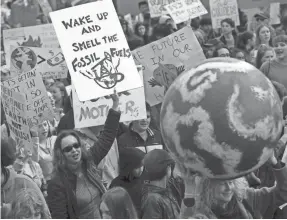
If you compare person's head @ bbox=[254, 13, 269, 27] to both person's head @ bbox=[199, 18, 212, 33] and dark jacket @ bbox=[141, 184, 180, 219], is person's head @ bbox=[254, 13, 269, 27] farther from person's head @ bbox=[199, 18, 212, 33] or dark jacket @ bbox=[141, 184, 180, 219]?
dark jacket @ bbox=[141, 184, 180, 219]

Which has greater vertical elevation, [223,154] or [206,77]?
[206,77]

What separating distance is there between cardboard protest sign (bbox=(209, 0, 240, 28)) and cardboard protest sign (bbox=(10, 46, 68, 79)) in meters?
4.49

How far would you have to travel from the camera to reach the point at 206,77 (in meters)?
4.23

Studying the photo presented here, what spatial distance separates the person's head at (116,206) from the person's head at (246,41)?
27.7ft

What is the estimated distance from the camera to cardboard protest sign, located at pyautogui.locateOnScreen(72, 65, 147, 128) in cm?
848

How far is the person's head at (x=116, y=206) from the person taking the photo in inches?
232

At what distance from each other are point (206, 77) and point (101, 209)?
6.65ft

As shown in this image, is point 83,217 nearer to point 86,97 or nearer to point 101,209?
point 101,209

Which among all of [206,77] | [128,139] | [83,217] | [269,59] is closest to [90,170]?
[83,217]

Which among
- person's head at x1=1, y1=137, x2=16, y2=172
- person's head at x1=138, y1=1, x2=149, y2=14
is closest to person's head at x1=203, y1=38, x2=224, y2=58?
person's head at x1=138, y1=1, x2=149, y2=14

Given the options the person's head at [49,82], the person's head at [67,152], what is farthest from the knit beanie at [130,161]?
the person's head at [49,82]

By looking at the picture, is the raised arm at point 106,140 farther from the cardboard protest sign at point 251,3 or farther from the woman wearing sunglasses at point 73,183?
the cardboard protest sign at point 251,3

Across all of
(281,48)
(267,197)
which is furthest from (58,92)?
(267,197)

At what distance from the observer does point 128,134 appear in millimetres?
8539
